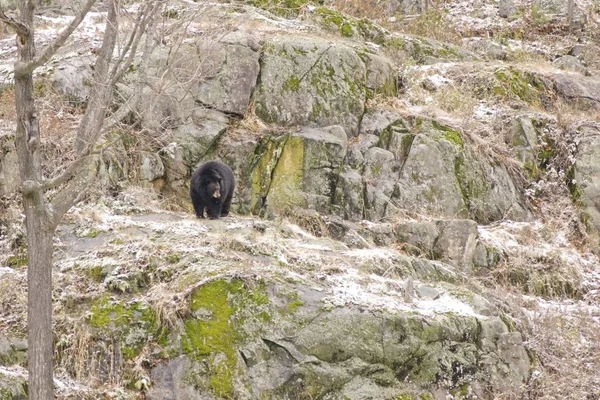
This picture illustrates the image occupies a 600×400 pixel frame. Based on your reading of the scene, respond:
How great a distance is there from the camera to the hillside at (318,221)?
650 cm

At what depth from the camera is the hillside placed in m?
6.50

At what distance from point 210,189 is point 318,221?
2054 mm

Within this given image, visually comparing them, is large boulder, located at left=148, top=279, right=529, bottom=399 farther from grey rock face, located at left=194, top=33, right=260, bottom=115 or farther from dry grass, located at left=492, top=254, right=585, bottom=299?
grey rock face, located at left=194, top=33, right=260, bottom=115

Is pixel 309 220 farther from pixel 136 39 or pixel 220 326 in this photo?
pixel 136 39

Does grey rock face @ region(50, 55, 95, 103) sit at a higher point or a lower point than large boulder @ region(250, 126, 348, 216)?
higher

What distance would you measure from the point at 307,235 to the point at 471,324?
9.64ft

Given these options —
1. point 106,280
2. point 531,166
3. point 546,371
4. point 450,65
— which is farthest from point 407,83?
point 106,280

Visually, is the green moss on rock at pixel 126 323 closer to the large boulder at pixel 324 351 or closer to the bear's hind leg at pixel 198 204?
the large boulder at pixel 324 351

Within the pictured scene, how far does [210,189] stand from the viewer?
916 cm

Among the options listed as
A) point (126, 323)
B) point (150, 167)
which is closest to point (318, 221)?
point (150, 167)

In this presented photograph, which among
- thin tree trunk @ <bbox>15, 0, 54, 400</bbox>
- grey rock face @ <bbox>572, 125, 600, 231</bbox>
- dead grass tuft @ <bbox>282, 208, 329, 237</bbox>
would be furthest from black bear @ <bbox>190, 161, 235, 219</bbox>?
grey rock face @ <bbox>572, 125, 600, 231</bbox>

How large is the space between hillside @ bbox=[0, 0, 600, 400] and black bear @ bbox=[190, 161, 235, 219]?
465mm

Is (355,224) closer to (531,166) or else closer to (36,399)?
(531,166)

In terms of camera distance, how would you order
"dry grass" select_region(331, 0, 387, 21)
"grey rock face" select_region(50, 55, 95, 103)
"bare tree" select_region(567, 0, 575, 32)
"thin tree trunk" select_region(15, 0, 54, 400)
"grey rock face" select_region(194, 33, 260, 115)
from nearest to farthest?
"thin tree trunk" select_region(15, 0, 54, 400) → "grey rock face" select_region(50, 55, 95, 103) → "grey rock face" select_region(194, 33, 260, 115) → "dry grass" select_region(331, 0, 387, 21) → "bare tree" select_region(567, 0, 575, 32)
